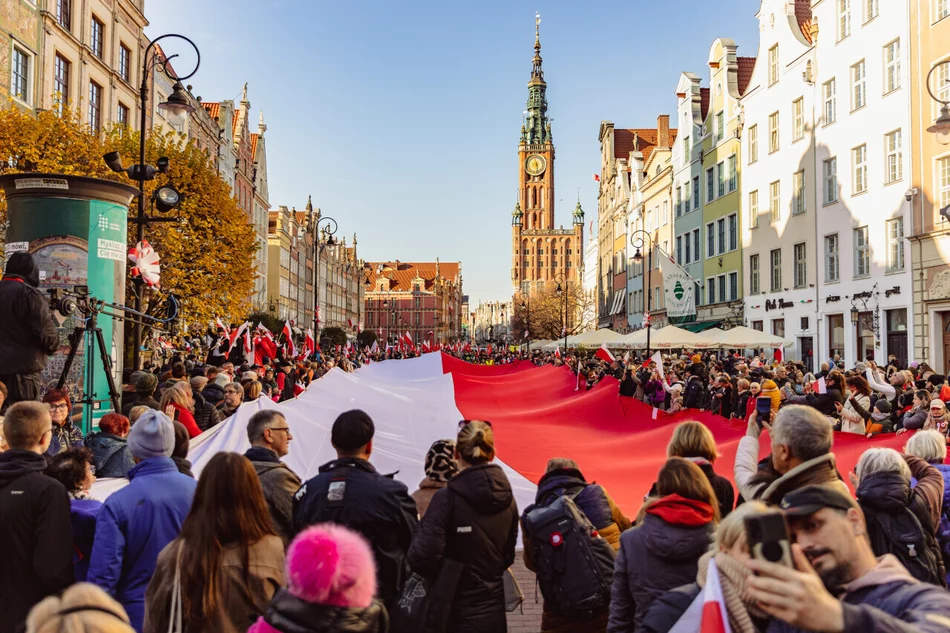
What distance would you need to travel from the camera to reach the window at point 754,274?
38.3m

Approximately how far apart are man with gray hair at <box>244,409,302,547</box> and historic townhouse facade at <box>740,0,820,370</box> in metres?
31.4

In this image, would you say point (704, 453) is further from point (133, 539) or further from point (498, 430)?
point (498, 430)

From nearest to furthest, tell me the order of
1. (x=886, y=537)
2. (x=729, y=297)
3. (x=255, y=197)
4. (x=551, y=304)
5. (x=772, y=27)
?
(x=886, y=537)
(x=772, y=27)
(x=729, y=297)
(x=255, y=197)
(x=551, y=304)

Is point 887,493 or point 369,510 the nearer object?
point 369,510

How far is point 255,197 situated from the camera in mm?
65875

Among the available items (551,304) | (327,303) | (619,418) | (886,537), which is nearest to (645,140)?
(551,304)

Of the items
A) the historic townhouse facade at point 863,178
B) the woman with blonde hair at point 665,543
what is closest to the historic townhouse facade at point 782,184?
the historic townhouse facade at point 863,178

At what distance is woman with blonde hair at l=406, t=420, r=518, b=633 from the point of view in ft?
14.5

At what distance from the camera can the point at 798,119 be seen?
34.4 m

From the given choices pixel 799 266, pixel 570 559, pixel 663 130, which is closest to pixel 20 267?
pixel 570 559

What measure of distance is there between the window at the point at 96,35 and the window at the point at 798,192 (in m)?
29.6

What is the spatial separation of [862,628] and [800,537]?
37 cm

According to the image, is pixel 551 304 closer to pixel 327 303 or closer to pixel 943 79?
pixel 327 303

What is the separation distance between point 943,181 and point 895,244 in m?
3.22
